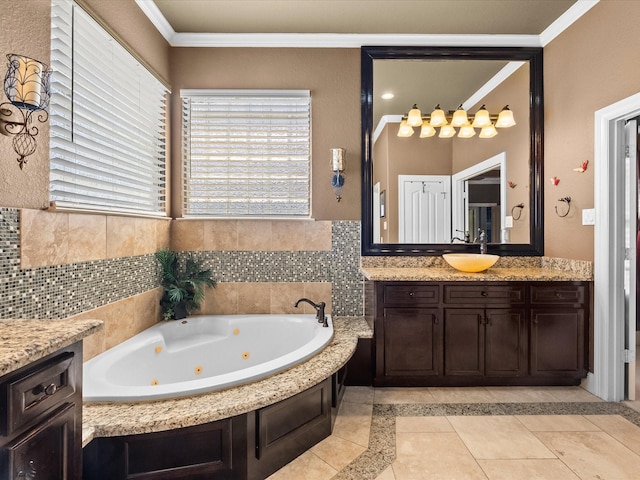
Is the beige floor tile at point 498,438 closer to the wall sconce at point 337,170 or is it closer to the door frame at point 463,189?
the door frame at point 463,189

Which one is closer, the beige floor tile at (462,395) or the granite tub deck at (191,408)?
the granite tub deck at (191,408)

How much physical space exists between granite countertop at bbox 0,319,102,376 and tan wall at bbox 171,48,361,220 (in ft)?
6.64

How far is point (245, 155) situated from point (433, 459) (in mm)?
2570

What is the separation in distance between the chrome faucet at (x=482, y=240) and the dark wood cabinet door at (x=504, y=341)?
1.94ft

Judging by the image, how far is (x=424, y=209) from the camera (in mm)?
3201

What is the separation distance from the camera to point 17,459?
967mm

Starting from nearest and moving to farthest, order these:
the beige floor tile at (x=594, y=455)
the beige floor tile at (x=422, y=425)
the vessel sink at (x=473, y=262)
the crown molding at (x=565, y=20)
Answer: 1. the beige floor tile at (x=594, y=455)
2. the beige floor tile at (x=422, y=425)
3. the crown molding at (x=565, y=20)
4. the vessel sink at (x=473, y=262)

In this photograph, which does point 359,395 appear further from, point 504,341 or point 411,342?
point 504,341

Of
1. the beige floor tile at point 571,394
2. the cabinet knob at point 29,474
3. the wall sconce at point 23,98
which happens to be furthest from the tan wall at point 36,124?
the beige floor tile at point 571,394

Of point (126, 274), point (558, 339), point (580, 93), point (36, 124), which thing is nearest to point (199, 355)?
point (126, 274)

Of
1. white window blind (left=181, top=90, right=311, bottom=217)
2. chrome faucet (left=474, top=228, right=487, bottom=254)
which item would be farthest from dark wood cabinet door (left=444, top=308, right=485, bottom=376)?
white window blind (left=181, top=90, right=311, bottom=217)

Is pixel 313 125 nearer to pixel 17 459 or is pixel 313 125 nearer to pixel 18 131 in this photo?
pixel 18 131

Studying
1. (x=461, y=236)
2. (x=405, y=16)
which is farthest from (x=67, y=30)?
(x=461, y=236)

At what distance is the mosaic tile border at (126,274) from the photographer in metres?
1.59
